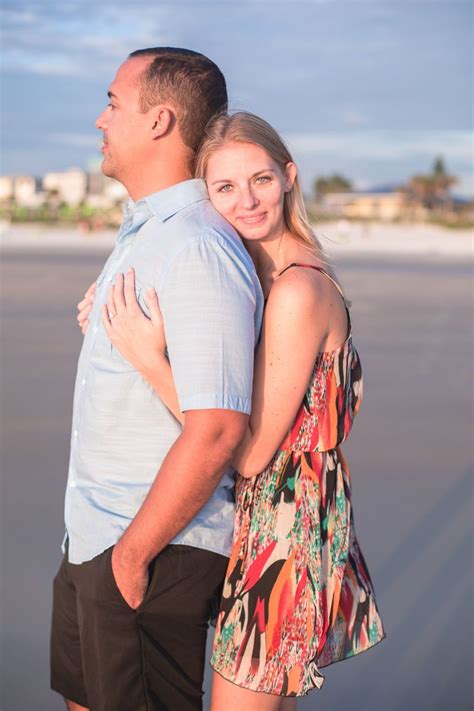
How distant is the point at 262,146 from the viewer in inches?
96.3

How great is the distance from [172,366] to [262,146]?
1.95 feet

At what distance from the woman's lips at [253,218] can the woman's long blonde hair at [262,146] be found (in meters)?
0.13

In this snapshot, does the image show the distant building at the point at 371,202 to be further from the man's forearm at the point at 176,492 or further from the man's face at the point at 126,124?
the man's forearm at the point at 176,492

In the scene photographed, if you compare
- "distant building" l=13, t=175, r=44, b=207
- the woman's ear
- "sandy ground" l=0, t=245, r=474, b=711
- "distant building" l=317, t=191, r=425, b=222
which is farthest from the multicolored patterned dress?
"distant building" l=13, t=175, r=44, b=207

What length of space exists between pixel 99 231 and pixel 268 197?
49.3 meters

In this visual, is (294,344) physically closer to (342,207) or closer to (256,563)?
(256,563)

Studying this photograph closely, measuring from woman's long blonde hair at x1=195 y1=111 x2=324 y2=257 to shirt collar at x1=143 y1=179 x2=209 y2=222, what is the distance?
75 mm

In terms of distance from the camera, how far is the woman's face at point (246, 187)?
242 centimetres

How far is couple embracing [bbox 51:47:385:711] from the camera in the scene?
221 centimetres

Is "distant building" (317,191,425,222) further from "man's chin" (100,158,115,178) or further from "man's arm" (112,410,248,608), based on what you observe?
"man's arm" (112,410,248,608)

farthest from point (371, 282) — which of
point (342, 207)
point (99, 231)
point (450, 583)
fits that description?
point (342, 207)

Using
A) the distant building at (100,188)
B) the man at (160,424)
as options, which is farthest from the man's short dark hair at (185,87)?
the distant building at (100,188)

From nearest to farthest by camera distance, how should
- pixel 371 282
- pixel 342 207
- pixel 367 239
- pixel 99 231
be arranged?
pixel 371 282 → pixel 367 239 → pixel 99 231 → pixel 342 207

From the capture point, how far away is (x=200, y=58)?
2.49 meters
